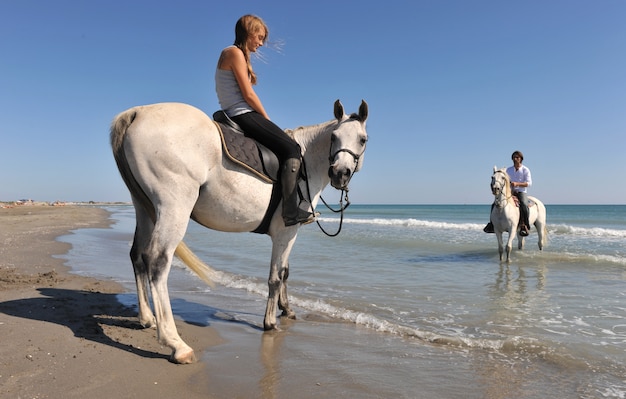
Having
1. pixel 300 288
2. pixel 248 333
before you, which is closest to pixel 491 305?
pixel 300 288

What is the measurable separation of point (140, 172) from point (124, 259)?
6909 millimetres

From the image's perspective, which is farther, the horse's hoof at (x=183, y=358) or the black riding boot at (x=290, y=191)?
the black riding boot at (x=290, y=191)

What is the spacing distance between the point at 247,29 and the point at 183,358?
113 inches

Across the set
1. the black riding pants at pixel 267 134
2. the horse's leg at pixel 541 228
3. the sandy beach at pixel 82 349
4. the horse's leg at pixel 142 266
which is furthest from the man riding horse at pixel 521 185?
the horse's leg at pixel 142 266

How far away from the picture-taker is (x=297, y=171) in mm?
3875

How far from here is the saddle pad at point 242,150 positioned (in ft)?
11.4

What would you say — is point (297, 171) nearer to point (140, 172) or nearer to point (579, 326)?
point (140, 172)

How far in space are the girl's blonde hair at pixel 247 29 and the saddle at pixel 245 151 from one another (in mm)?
554

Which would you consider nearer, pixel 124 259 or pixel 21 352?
pixel 21 352

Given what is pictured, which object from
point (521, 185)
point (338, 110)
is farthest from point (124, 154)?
point (521, 185)

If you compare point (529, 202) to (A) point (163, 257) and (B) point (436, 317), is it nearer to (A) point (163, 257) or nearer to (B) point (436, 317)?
(B) point (436, 317)

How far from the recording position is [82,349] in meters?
3.18

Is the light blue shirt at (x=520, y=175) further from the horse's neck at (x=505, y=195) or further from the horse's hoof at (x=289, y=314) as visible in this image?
the horse's hoof at (x=289, y=314)

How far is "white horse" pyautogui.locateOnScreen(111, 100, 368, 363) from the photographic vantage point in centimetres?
315
